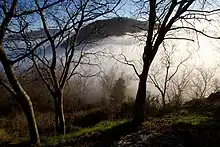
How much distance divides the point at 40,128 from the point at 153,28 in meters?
13.4

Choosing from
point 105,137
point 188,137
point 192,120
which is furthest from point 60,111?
point 188,137

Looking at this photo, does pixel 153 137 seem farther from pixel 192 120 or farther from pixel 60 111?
pixel 60 111

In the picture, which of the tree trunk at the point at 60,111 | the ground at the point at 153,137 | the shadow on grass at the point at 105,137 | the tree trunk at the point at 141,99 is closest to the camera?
the ground at the point at 153,137

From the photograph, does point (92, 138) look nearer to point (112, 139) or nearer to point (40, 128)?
point (112, 139)

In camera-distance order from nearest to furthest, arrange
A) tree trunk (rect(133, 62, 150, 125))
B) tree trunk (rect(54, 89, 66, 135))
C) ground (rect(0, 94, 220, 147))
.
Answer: ground (rect(0, 94, 220, 147)) < tree trunk (rect(133, 62, 150, 125)) < tree trunk (rect(54, 89, 66, 135))

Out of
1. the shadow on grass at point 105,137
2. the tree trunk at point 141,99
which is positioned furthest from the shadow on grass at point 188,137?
the tree trunk at point 141,99

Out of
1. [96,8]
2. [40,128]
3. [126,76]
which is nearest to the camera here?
[96,8]

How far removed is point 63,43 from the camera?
14609mm

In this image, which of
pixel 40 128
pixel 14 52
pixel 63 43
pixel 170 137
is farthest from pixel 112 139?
pixel 40 128

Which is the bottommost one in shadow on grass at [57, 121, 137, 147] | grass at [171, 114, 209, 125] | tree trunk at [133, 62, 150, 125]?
shadow on grass at [57, 121, 137, 147]

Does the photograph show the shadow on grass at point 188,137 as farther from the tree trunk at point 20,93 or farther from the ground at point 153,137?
the tree trunk at point 20,93

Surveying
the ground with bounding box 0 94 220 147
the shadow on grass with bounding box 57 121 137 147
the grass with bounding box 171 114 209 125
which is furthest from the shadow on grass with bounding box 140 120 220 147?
the shadow on grass with bounding box 57 121 137 147

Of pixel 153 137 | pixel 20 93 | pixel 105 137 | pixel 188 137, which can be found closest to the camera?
pixel 188 137

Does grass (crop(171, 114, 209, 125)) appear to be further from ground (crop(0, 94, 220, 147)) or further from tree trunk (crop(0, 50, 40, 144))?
tree trunk (crop(0, 50, 40, 144))
